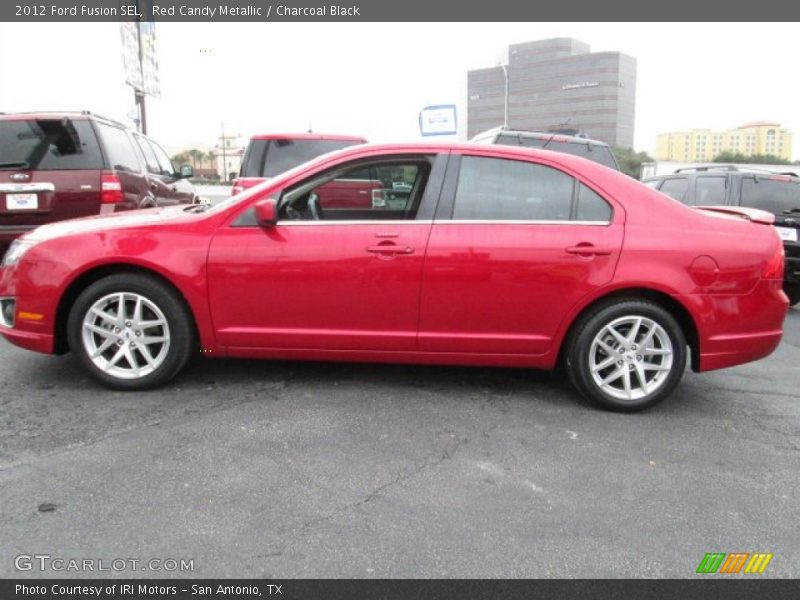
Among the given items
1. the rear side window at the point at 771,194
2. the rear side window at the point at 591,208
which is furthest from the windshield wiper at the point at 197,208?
the rear side window at the point at 771,194

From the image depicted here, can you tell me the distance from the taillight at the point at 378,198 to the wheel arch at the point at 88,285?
4.48 feet

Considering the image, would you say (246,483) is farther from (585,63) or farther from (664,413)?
(585,63)

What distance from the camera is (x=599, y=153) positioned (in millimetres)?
8258

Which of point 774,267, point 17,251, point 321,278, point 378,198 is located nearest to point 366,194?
point 378,198

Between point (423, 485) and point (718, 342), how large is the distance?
2.19m

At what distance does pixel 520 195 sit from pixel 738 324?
62.6 inches

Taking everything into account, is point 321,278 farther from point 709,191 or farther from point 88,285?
point 709,191

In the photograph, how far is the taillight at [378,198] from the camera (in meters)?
4.01

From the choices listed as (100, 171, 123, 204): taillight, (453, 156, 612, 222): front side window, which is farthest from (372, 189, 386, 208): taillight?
(100, 171, 123, 204): taillight

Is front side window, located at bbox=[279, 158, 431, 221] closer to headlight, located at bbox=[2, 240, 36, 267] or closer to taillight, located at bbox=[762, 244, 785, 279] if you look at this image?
headlight, located at bbox=[2, 240, 36, 267]

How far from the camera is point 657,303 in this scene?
12.7 feet

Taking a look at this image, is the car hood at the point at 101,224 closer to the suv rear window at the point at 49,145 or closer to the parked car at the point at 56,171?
the parked car at the point at 56,171

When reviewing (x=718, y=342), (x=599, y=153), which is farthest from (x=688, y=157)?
(x=718, y=342)

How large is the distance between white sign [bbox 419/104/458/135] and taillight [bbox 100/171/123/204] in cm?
1156
